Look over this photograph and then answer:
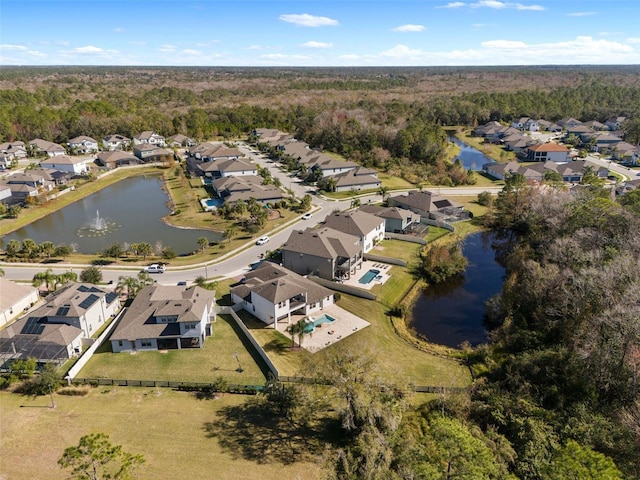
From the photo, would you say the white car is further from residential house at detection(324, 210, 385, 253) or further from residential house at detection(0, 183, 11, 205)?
residential house at detection(0, 183, 11, 205)

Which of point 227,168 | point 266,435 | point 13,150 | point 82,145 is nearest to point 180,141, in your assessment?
point 82,145

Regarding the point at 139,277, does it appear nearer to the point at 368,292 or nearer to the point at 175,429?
the point at 175,429

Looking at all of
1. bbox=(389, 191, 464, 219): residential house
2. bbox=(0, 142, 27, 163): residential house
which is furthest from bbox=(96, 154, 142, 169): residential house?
bbox=(389, 191, 464, 219): residential house

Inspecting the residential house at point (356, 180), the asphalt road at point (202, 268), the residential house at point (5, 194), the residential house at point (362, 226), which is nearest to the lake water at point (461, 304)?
the residential house at point (362, 226)

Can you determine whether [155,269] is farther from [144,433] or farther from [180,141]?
[180,141]

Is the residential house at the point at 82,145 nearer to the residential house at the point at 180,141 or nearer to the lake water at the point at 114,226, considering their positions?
the residential house at the point at 180,141
